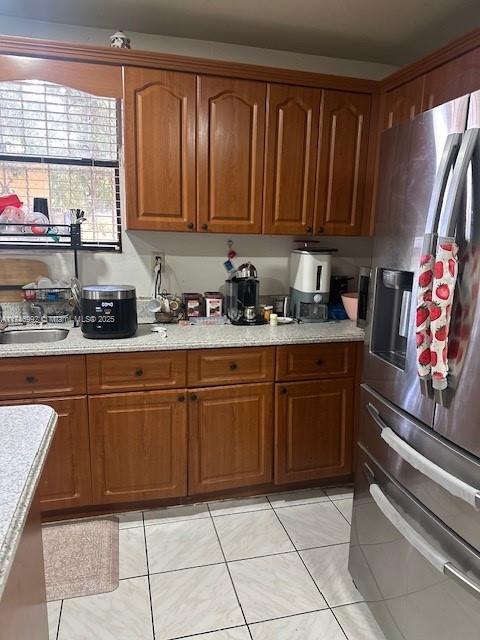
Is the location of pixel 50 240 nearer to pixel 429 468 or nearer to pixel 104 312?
pixel 104 312

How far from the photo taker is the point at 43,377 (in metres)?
2.00

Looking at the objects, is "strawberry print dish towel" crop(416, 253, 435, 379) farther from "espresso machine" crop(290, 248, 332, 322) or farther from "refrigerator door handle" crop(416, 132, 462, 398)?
"espresso machine" crop(290, 248, 332, 322)

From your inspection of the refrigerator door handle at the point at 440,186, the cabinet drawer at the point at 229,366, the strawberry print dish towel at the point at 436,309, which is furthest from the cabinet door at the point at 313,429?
the refrigerator door handle at the point at 440,186

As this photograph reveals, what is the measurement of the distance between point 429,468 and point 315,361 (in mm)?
1133

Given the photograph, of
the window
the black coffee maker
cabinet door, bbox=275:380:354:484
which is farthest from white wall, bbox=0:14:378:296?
cabinet door, bbox=275:380:354:484

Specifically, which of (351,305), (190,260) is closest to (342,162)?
(351,305)

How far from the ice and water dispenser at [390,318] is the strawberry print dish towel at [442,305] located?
27 centimetres

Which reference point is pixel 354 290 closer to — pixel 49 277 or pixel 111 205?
pixel 111 205

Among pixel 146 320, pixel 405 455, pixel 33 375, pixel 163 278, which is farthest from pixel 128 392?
pixel 405 455

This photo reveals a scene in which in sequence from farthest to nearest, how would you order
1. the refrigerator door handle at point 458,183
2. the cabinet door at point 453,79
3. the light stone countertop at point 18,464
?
the cabinet door at point 453,79 < the refrigerator door handle at point 458,183 < the light stone countertop at point 18,464

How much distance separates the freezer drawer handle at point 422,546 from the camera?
3.70 feet

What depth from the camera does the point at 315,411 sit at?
2393mm

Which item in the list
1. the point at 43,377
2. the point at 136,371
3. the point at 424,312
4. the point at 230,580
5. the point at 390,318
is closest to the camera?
the point at 424,312

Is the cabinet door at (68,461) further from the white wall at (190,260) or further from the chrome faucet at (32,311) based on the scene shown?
the white wall at (190,260)
